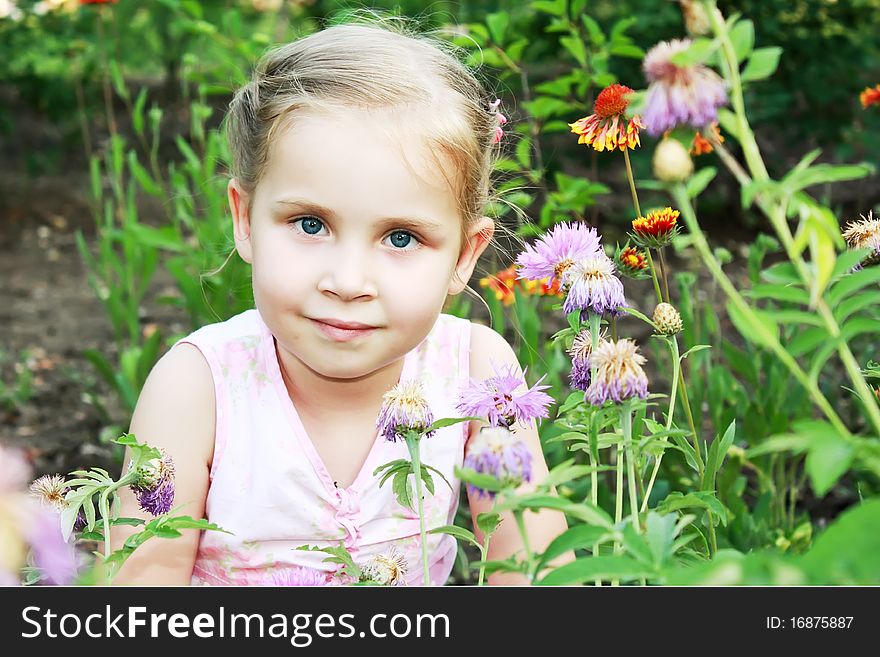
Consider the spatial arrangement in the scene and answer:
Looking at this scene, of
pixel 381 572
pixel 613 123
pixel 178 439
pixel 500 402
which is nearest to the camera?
pixel 500 402

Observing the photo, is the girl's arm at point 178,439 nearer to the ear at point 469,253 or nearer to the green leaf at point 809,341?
the ear at point 469,253

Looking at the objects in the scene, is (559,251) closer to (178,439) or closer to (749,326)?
(749,326)

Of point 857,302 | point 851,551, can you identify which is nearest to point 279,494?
point 857,302

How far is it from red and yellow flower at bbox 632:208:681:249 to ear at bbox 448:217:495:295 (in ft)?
0.90

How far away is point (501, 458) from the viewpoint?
714 millimetres

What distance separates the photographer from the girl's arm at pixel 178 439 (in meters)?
1.38

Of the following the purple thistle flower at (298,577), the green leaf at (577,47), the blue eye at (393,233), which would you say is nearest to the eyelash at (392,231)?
the blue eye at (393,233)

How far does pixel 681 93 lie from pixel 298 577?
830mm

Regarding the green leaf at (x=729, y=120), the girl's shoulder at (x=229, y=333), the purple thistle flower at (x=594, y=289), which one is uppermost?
the girl's shoulder at (x=229, y=333)

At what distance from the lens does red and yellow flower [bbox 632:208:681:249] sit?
3.98 ft

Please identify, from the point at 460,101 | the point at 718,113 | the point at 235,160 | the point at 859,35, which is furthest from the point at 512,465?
the point at 859,35

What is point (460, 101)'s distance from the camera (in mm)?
1411

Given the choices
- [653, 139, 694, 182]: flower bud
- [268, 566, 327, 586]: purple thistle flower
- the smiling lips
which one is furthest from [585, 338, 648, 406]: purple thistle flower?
[268, 566, 327, 586]: purple thistle flower

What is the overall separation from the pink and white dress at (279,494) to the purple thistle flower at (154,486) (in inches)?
18.4
